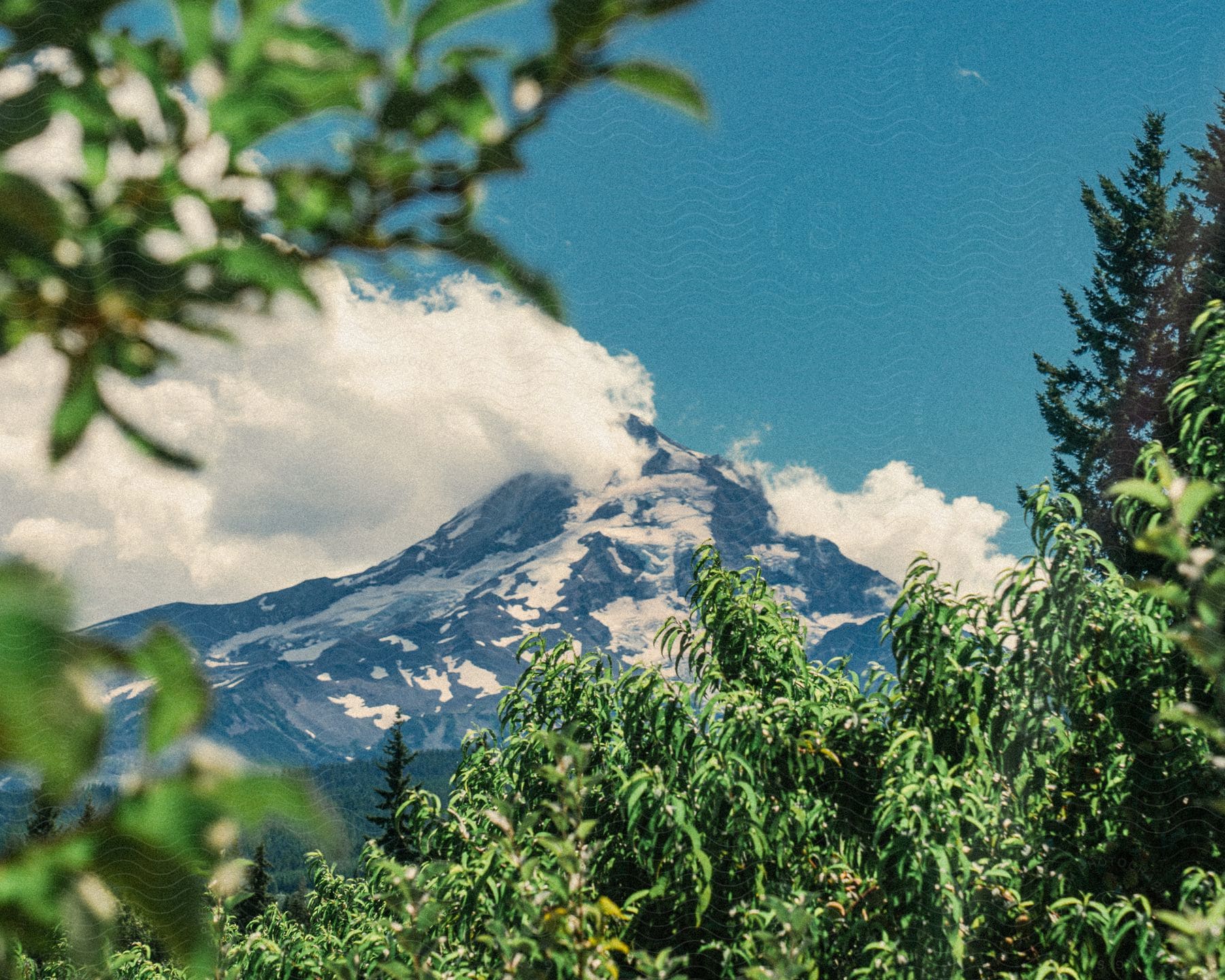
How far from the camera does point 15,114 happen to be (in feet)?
0.99

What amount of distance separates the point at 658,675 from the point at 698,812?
40 cm

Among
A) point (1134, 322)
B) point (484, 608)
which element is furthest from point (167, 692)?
point (484, 608)

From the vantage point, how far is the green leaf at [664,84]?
28 cm

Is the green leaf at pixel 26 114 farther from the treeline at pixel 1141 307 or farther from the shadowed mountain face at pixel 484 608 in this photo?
the treeline at pixel 1141 307

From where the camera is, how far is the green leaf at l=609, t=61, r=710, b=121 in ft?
0.91

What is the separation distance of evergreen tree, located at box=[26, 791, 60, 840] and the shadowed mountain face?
0.09 ft

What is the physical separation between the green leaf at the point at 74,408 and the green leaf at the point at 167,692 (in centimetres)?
11

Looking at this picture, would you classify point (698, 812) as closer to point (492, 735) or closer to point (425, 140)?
point (492, 735)

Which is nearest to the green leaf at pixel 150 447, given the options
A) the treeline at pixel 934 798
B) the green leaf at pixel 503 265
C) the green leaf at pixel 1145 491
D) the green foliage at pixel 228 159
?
the green foliage at pixel 228 159

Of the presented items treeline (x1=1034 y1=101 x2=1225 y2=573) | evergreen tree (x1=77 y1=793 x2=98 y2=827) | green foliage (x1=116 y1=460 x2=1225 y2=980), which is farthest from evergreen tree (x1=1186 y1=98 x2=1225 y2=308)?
evergreen tree (x1=77 y1=793 x2=98 y2=827)

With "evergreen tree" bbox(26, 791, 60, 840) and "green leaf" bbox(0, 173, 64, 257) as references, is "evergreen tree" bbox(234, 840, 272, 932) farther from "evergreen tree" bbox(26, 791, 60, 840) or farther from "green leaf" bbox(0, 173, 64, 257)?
"green leaf" bbox(0, 173, 64, 257)

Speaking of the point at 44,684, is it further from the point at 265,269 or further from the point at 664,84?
the point at 664,84

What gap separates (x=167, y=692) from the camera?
244 millimetres

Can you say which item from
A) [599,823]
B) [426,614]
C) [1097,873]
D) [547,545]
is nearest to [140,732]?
[599,823]
